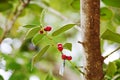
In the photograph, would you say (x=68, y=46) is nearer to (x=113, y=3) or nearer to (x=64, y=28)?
(x=64, y=28)

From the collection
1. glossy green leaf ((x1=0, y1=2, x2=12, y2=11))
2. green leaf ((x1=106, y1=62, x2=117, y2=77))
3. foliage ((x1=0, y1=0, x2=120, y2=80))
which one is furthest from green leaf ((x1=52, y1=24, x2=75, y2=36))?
glossy green leaf ((x1=0, y1=2, x2=12, y2=11))

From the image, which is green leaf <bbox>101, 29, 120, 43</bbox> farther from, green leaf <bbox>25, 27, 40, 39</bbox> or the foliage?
green leaf <bbox>25, 27, 40, 39</bbox>

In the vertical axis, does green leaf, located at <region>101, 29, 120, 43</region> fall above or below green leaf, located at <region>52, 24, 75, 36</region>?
below

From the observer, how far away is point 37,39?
1.05 meters

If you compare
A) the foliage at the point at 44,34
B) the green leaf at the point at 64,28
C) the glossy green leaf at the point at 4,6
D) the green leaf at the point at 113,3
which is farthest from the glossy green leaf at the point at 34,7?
the green leaf at the point at 64,28

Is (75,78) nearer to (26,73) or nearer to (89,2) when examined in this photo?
(26,73)

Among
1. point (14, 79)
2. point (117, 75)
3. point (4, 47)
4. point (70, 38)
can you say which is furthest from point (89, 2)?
point (70, 38)

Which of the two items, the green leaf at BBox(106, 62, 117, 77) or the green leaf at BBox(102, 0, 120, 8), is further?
the green leaf at BBox(102, 0, 120, 8)

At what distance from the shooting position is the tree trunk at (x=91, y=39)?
0.94 m

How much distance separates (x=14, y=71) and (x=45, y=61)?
1.39 m

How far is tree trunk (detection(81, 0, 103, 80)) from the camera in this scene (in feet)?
3.09

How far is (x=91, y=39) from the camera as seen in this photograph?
94 cm

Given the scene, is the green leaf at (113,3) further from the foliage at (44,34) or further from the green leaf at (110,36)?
the green leaf at (110,36)

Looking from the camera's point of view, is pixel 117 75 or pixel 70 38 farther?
pixel 70 38
